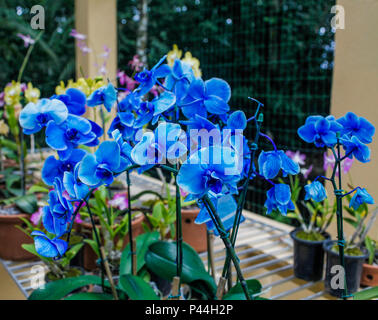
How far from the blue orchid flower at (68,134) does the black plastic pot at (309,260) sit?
42.9 inches

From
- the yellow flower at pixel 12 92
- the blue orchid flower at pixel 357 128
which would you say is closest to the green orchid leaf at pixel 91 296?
the blue orchid flower at pixel 357 128

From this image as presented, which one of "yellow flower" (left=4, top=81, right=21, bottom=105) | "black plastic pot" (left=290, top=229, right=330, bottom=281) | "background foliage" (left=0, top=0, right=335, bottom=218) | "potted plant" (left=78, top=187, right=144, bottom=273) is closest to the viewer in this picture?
"potted plant" (left=78, top=187, right=144, bottom=273)

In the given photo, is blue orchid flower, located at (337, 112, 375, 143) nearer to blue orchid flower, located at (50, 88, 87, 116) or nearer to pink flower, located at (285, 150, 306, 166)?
blue orchid flower, located at (50, 88, 87, 116)

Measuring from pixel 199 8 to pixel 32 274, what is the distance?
2.37 meters

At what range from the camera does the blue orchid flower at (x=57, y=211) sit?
0.52 metres

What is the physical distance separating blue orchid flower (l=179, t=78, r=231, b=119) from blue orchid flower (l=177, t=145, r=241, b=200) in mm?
163

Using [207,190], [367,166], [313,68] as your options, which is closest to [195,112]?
[207,190]

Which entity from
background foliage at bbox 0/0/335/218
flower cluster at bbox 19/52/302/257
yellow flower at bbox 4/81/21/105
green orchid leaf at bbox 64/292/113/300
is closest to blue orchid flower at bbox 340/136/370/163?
flower cluster at bbox 19/52/302/257

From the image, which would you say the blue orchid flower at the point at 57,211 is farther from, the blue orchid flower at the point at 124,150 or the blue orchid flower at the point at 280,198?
the blue orchid flower at the point at 280,198

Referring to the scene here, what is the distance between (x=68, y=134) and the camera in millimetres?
572

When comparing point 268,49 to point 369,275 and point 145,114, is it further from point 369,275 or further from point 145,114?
point 145,114

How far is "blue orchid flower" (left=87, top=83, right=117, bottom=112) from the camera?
2.25ft

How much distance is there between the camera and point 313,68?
302cm
